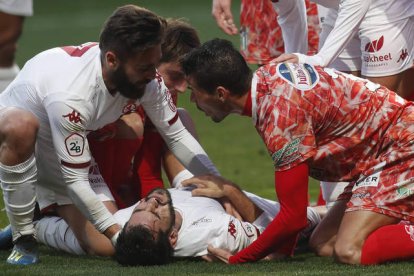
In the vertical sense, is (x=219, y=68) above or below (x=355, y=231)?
above

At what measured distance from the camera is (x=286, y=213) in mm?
6199

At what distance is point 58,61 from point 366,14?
212 centimetres

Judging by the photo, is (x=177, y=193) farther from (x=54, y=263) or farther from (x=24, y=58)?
(x=24, y=58)

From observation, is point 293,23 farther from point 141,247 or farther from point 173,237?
point 141,247

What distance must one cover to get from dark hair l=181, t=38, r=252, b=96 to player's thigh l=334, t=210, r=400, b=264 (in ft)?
3.03

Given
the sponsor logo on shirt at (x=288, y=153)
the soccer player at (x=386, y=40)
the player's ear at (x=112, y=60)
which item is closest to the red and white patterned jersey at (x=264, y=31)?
the soccer player at (x=386, y=40)

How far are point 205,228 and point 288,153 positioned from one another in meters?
0.72

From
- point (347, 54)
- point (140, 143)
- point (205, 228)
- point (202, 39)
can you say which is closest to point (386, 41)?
point (347, 54)

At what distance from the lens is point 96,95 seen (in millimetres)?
6488

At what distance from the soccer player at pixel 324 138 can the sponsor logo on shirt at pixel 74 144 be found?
0.67 m

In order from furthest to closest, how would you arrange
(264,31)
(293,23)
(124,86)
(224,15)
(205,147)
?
(205,147)
(264,31)
(293,23)
(224,15)
(124,86)

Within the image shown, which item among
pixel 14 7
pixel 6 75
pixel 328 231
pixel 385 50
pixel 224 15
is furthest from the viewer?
pixel 6 75

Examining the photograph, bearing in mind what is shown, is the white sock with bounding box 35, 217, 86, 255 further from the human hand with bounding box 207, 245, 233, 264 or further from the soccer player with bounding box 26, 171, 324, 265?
the human hand with bounding box 207, 245, 233, 264

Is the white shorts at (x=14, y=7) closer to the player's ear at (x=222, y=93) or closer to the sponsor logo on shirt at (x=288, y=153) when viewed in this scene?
the player's ear at (x=222, y=93)
